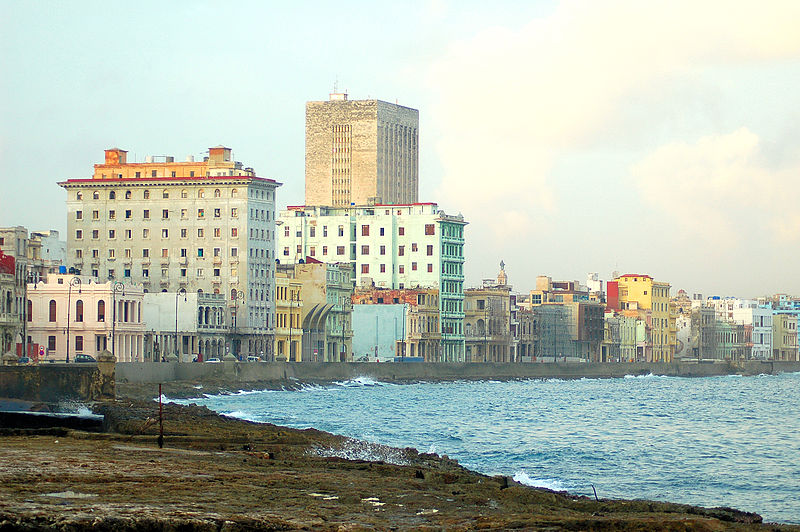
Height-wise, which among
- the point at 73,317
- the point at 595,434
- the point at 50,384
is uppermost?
the point at 73,317

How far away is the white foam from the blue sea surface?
0.34 ft

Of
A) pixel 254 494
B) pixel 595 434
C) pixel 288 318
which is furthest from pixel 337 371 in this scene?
pixel 254 494

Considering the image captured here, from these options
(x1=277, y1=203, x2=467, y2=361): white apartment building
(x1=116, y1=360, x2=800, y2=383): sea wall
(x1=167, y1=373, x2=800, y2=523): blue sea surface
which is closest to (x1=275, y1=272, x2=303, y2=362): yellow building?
(x1=116, y1=360, x2=800, y2=383): sea wall

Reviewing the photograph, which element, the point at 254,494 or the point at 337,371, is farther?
the point at 337,371

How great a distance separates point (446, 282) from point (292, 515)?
6479 inches

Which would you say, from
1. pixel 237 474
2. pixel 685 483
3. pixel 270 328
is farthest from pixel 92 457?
pixel 270 328

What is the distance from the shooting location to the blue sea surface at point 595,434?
1745 inches

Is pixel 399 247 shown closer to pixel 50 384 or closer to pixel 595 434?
pixel 595 434

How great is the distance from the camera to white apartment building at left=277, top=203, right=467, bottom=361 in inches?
7352

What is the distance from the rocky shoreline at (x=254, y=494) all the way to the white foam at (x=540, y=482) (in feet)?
9.12

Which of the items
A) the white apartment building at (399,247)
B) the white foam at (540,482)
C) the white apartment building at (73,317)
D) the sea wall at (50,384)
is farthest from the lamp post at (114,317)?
the white foam at (540,482)

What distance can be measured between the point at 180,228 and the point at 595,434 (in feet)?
300

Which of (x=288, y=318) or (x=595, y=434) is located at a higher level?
(x=288, y=318)

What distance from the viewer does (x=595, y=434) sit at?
6962cm
